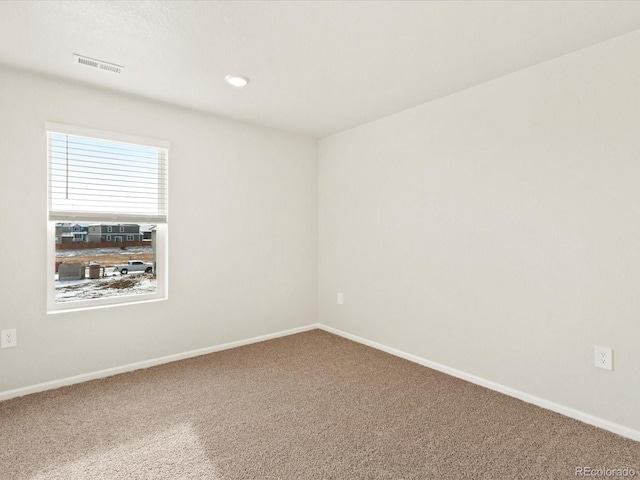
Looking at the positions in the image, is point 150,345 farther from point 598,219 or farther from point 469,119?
point 598,219

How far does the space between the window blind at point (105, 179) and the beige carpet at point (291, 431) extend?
1.34m

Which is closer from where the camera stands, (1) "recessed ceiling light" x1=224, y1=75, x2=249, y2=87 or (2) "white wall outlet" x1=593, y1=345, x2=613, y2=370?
(2) "white wall outlet" x1=593, y1=345, x2=613, y2=370

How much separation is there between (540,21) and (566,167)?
885mm

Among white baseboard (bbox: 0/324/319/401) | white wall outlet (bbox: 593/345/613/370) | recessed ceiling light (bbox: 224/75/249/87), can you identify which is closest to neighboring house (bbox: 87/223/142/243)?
white baseboard (bbox: 0/324/319/401)

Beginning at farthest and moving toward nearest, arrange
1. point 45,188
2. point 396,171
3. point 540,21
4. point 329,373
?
point 396,171 < point 329,373 < point 45,188 < point 540,21

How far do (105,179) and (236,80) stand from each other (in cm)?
138

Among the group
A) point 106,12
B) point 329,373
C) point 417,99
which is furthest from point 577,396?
point 106,12

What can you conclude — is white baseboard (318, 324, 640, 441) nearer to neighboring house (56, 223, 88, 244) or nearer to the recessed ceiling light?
the recessed ceiling light

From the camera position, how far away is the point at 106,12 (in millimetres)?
1872

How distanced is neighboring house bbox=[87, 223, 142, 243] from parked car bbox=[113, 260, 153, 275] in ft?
0.68

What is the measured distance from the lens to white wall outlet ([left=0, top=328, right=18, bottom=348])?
2490 millimetres

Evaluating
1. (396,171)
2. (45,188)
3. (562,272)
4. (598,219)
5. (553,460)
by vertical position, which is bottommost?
(553,460)

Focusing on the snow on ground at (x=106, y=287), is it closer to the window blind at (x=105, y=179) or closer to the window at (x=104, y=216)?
the window at (x=104, y=216)

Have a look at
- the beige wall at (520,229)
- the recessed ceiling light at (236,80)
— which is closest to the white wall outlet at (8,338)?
the recessed ceiling light at (236,80)
